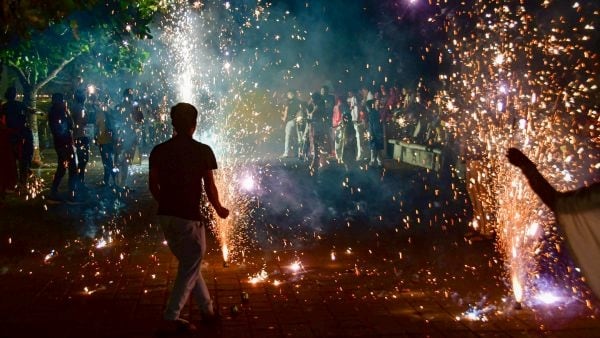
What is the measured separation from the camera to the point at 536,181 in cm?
326

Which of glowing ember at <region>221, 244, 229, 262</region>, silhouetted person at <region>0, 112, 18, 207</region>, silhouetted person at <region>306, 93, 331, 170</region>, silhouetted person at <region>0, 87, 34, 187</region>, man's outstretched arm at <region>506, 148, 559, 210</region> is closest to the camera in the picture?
man's outstretched arm at <region>506, 148, 559, 210</region>

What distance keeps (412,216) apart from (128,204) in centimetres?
531

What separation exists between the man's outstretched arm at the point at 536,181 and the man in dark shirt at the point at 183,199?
266 centimetres

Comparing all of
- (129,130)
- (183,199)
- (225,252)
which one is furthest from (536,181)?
Result: (129,130)

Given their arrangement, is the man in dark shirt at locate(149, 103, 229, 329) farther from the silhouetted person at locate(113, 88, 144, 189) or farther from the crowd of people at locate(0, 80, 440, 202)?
the silhouetted person at locate(113, 88, 144, 189)

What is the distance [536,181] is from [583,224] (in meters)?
0.37

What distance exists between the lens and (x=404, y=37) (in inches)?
731

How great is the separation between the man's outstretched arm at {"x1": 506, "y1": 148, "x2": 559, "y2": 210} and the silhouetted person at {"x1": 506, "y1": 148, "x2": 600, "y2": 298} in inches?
0.9

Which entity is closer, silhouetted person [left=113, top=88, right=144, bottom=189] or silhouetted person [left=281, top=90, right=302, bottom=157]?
silhouetted person [left=113, top=88, right=144, bottom=189]

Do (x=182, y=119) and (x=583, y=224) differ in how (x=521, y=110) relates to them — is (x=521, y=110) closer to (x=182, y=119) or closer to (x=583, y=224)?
(x=182, y=119)

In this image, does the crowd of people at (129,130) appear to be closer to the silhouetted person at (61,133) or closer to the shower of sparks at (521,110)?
the silhouetted person at (61,133)

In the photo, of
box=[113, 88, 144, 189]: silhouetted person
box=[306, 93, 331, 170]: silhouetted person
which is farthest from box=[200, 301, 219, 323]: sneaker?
box=[306, 93, 331, 170]: silhouetted person

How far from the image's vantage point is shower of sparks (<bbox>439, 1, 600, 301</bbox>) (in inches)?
274

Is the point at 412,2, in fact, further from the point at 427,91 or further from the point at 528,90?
the point at 528,90
